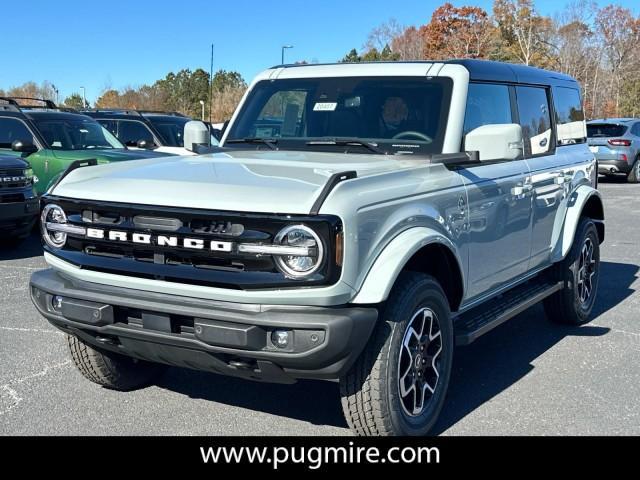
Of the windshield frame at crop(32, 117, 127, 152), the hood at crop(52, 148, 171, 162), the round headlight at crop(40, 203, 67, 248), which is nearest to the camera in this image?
the round headlight at crop(40, 203, 67, 248)

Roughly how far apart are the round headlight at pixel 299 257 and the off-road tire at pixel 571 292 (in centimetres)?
342

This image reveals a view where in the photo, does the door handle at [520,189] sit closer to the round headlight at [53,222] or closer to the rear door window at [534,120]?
the rear door window at [534,120]

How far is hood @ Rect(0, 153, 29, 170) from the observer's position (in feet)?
27.7

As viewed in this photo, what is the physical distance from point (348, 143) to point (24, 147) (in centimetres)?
675

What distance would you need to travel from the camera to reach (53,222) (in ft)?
12.6

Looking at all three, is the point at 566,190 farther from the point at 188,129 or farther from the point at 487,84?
the point at 188,129

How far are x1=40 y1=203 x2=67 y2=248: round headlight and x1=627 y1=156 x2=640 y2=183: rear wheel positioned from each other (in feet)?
61.0

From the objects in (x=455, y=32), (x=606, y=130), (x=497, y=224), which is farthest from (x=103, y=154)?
(x=455, y=32)

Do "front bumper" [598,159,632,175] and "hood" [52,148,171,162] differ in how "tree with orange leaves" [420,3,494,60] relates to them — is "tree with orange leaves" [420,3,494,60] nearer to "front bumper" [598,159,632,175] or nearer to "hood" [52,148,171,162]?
"front bumper" [598,159,632,175]

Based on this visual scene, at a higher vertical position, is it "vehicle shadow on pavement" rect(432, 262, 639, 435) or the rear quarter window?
the rear quarter window

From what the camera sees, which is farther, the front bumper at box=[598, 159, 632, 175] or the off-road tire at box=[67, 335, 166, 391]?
the front bumper at box=[598, 159, 632, 175]

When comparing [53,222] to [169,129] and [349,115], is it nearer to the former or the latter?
[349,115]

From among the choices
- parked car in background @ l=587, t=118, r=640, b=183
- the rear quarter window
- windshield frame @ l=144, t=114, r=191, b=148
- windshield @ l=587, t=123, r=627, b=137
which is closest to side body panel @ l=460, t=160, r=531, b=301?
the rear quarter window
